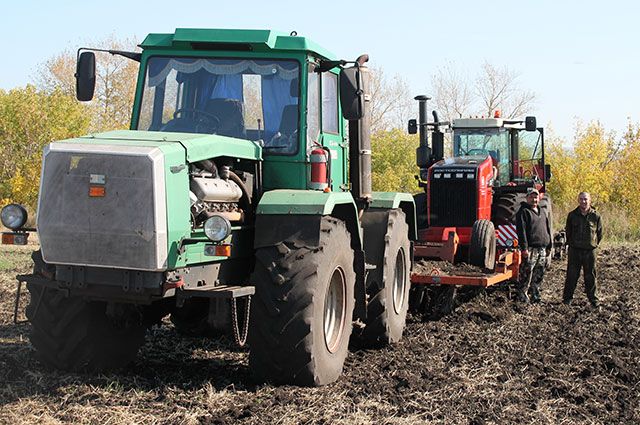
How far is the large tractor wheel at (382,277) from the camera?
8.62 meters

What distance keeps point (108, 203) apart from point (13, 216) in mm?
1064

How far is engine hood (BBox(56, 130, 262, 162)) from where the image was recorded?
6258 millimetres

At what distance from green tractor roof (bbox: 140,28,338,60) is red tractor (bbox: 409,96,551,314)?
4184mm

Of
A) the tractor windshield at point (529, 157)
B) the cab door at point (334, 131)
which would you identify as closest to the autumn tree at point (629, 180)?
the tractor windshield at point (529, 157)

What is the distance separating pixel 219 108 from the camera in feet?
24.5

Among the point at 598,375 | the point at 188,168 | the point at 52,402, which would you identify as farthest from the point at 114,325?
the point at 598,375

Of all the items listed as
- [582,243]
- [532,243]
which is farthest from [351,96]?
[582,243]

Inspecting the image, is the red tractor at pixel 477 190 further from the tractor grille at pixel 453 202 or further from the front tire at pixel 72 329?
the front tire at pixel 72 329

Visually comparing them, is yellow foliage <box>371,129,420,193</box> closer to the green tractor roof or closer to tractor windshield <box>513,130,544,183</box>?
tractor windshield <box>513,130,544,183</box>

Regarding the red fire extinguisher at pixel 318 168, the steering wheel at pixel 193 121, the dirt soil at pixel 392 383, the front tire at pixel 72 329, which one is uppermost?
the steering wheel at pixel 193 121

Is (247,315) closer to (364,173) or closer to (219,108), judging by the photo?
(219,108)

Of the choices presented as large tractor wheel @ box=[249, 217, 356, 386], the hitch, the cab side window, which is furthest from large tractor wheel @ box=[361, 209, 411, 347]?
the hitch

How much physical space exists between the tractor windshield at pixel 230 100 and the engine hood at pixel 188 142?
405mm

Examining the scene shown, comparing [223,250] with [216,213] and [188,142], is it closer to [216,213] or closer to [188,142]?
[216,213]
